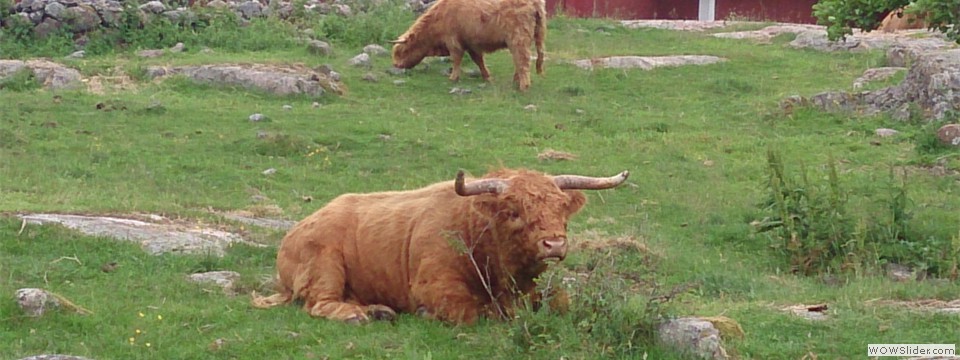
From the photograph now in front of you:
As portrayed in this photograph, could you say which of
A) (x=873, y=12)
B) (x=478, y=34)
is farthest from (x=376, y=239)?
(x=478, y=34)

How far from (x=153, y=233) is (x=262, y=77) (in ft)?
27.9

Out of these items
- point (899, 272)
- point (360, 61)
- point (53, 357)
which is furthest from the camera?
point (360, 61)

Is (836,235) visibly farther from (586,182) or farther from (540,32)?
(540,32)

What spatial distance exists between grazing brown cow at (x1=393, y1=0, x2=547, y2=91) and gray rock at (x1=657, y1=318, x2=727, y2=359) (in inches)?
517

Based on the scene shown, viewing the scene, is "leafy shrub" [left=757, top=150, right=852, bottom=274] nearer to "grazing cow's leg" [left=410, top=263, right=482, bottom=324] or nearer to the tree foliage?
the tree foliage

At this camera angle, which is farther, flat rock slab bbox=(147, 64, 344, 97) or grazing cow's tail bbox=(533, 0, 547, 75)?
grazing cow's tail bbox=(533, 0, 547, 75)

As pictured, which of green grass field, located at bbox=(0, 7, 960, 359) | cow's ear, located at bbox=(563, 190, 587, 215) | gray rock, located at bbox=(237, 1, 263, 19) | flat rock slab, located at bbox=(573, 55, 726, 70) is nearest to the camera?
green grass field, located at bbox=(0, 7, 960, 359)

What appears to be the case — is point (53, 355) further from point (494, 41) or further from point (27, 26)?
point (27, 26)

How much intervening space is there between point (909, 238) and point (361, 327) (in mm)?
5478

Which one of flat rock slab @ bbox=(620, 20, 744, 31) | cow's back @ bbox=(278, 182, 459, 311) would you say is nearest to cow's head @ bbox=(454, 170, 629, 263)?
cow's back @ bbox=(278, 182, 459, 311)

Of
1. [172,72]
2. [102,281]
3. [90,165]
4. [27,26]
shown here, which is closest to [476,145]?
[90,165]

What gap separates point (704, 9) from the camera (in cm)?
3241

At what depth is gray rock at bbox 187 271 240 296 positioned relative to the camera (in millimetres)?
9703

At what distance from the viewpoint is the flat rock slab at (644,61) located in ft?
71.8
